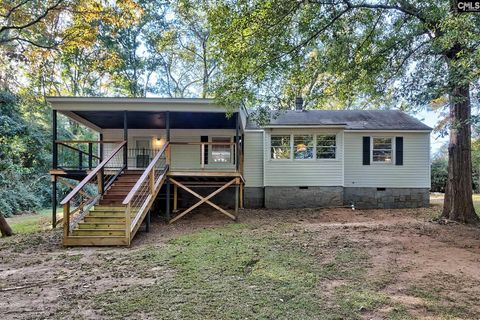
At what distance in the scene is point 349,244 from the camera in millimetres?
6270

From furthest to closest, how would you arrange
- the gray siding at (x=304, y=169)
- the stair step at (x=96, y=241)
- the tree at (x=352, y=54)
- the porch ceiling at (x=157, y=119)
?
1. the gray siding at (x=304, y=169)
2. the porch ceiling at (x=157, y=119)
3. the tree at (x=352, y=54)
4. the stair step at (x=96, y=241)

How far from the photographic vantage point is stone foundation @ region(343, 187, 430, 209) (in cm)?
1273

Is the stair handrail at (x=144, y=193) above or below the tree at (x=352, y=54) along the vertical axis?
below

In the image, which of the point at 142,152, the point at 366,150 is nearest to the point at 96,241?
the point at 142,152

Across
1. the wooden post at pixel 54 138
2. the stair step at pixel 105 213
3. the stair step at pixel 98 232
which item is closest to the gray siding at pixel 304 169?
the stair step at pixel 105 213

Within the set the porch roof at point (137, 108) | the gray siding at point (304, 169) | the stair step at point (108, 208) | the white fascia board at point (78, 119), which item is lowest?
the stair step at point (108, 208)

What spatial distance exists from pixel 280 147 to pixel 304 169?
1.34 meters

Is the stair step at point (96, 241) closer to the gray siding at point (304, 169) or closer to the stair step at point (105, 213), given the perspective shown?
the stair step at point (105, 213)

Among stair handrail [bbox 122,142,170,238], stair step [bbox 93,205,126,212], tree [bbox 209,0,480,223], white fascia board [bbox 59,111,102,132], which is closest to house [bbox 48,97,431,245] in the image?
white fascia board [bbox 59,111,102,132]

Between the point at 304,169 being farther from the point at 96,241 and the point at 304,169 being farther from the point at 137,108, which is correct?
the point at 96,241

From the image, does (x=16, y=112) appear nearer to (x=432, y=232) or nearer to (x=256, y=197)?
(x=256, y=197)

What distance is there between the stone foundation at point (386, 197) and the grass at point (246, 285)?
23.8 feet

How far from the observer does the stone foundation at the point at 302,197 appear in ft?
40.5

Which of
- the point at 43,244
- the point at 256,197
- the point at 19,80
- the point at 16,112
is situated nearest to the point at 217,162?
the point at 256,197
